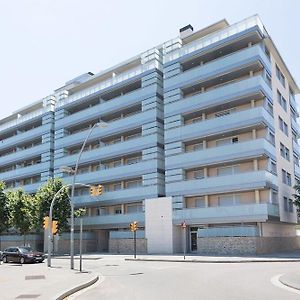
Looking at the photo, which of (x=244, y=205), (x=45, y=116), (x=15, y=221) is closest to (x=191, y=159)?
(x=244, y=205)

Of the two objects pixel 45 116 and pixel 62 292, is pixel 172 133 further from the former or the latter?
pixel 62 292

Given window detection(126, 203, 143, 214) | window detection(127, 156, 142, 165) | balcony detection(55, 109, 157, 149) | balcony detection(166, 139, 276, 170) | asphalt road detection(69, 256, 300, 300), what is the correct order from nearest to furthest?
asphalt road detection(69, 256, 300, 300), balcony detection(166, 139, 276, 170), balcony detection(55, 109, 157, 149), window detection(126, 203, 143, 214), window detection(127, 156, 142, 165)

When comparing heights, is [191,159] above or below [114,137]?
below

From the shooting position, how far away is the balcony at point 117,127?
48981mm

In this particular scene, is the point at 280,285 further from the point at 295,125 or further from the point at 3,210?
the point at 3,210

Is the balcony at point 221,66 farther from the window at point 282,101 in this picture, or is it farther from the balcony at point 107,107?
the window at point 282,101

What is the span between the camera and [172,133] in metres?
46.3

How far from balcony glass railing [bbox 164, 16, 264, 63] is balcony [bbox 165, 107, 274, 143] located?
326 inches

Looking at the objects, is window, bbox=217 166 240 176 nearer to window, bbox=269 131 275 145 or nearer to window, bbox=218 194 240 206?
window, bbox=218 194 240 206

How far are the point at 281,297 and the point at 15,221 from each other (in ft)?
149

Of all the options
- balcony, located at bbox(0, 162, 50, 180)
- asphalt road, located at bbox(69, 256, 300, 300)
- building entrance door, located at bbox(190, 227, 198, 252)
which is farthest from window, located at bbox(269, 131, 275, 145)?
balcony, located at bbox(0, 162, 50, 180)

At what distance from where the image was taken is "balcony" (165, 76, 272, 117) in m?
40.8

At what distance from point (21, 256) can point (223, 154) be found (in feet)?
68.3

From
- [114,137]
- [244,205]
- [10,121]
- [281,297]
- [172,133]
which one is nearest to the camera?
[281,297]
